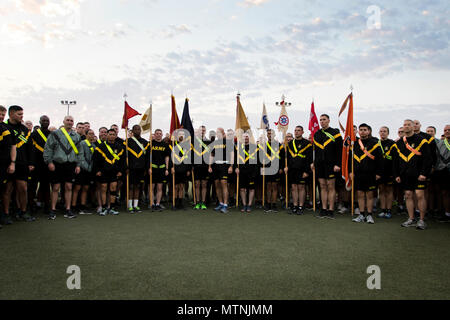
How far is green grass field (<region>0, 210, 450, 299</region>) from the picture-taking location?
3482mm

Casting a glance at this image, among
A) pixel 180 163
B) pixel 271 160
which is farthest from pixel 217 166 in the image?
pixel 271 160

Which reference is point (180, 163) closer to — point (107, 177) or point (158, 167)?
point (158, 167)

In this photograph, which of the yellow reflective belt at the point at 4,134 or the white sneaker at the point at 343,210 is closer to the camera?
the yellow reflective belt at the point at 4,134

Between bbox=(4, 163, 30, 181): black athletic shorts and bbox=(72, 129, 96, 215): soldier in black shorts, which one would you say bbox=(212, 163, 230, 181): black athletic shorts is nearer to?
bbox=(72, 129, 96, 215): soldier in black shorts

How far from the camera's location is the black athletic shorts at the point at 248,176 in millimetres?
9773

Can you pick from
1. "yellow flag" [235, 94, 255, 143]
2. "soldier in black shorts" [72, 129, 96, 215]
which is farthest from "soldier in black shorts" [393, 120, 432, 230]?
"soldier in black shorts" [72, 129, 96, 215]

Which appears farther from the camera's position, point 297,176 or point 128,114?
point 128,114

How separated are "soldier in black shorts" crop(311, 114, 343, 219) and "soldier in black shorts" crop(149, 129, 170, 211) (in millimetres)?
4562

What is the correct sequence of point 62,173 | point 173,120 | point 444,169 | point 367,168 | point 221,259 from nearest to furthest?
point 221,259 → point 367,168 → point 444,169 → point 62,173 → point 173,120

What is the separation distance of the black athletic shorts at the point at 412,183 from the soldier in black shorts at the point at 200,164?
18.0ft

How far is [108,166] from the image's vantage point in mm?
9023

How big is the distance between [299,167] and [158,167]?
424 cm

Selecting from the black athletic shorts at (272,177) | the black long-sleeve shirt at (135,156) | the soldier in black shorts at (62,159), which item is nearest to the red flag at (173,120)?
the black long-sleeve shirt at (135,156)

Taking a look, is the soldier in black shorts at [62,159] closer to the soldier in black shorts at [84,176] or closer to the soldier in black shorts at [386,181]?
the soldier in black shorts at [84,176]
